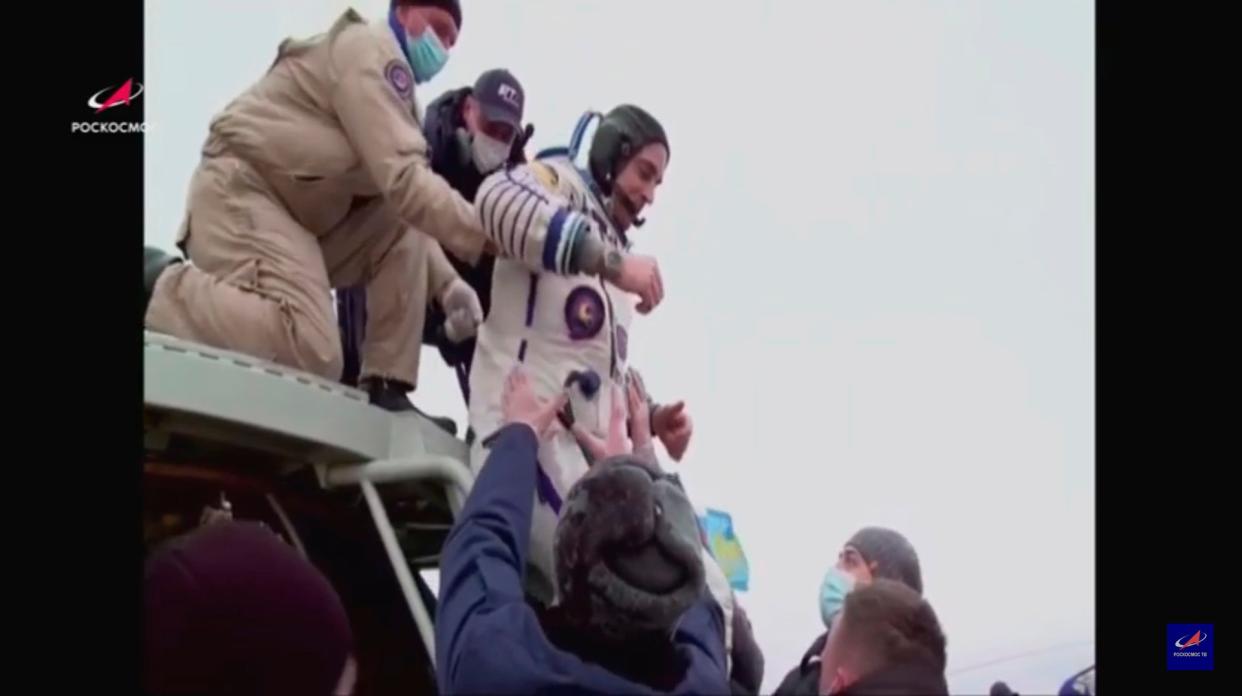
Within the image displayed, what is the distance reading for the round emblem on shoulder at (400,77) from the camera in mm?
1909

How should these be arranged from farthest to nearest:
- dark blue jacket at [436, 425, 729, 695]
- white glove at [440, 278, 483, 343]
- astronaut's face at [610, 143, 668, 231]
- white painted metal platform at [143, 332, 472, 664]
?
white glove at [440, 278, 483, 343]
astronaut's face at [610, 143, 668, 231]
white painted metal platform at [143, 332, 472, 664]
dark blue jacket at [436, 425, 729, 695]

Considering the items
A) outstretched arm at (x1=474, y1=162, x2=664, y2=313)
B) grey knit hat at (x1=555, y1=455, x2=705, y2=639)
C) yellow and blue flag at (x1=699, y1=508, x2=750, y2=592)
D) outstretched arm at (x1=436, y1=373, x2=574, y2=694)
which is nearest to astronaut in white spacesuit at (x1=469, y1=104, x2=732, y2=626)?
outstretched arm at (x1=474, y1=162, x2=664, y2=313)

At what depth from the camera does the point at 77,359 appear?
1.62m

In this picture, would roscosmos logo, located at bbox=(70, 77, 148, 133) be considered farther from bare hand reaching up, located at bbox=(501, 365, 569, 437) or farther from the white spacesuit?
bare hand reaching up, located at bbox=(501, 365, 569, 437)

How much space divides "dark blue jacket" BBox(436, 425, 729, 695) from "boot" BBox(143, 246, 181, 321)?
529 mm

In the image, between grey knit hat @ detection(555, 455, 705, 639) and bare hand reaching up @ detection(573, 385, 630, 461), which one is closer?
grey knit hat @ detection(555, 455, 705, 639)

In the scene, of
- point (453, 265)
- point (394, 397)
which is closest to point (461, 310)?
point (453, 265)

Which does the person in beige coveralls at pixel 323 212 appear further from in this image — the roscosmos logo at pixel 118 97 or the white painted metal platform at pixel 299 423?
the roscosmos logo at pixel 118 97

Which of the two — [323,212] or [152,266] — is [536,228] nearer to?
[323,212]

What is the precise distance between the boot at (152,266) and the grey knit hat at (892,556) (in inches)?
40.5

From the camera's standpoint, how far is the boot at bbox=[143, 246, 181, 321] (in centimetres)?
186
